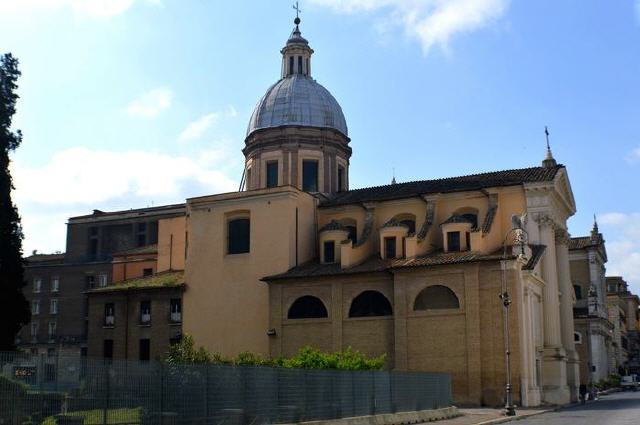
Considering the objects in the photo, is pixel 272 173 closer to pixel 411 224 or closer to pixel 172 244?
pixel 172 244

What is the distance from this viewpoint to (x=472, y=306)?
40.2 meters

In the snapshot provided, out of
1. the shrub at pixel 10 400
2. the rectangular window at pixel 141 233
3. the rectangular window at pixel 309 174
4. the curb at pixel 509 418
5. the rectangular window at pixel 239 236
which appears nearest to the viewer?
the shrub at pixel 10 400

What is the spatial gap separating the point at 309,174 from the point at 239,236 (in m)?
8.50

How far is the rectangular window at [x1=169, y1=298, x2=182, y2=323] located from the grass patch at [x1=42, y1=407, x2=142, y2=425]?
3187 cm

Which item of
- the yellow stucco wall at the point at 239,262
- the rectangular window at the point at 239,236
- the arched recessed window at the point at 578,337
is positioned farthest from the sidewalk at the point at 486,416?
the arched recessed window at the point at 578,337

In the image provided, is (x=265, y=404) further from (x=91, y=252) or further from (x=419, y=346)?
(x=91, y=252)

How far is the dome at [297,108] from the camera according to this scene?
5706 centimetres

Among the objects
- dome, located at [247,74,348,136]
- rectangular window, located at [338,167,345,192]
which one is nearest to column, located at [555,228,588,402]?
rectangular window, located at [338,167,345,192]

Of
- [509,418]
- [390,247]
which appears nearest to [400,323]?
[390,247]

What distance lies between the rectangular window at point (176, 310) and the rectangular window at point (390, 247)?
14.1 meters

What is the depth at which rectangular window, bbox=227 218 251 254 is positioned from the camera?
49000mm

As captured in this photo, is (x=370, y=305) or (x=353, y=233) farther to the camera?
(x=353, y=233)

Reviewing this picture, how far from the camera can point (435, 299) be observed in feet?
137

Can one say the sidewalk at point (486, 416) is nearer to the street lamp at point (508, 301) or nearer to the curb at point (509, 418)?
the curb at point (509, 418)
